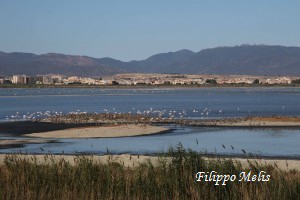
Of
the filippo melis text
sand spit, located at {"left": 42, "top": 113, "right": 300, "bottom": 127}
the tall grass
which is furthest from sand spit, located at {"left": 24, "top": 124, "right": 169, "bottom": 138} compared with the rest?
the filippo melis text

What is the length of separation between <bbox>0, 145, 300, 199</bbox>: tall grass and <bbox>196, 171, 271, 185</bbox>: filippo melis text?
128 mm

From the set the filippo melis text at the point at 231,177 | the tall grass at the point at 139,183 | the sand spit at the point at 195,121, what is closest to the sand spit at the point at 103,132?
the sand spit at the point at 195,121

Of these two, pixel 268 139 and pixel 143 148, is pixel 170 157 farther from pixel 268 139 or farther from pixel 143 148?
pixel 268 139

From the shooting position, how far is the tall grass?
13094mm

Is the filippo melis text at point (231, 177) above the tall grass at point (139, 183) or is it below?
above

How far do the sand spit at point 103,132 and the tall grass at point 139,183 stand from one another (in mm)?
27490

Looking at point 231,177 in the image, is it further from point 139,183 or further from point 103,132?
point 103,132

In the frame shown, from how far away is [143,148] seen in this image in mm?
34062

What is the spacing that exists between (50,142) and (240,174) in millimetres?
26630

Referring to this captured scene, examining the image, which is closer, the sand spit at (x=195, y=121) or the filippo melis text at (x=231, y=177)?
the filippo melis text at (x=231, y=177)

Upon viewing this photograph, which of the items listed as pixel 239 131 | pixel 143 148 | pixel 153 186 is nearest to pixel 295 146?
pixel 143 148

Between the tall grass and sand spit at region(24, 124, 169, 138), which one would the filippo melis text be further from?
sand spit at region(24, 124, 169, 138)

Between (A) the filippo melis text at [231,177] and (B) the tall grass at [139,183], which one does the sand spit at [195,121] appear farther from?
(A) the filippo melis text at [231,177]

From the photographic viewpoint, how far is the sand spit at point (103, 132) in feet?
142
